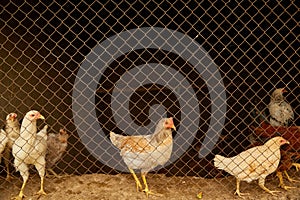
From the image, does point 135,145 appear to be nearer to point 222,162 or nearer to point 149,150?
point 149,150

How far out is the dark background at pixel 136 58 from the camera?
3613mm

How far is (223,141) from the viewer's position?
189 inches

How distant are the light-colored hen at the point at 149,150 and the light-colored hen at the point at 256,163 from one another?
18.6 inches

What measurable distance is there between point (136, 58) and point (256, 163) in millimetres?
2737

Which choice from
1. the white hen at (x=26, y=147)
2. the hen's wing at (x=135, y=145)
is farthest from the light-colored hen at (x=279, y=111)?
the white hen at (x=26, y=147)

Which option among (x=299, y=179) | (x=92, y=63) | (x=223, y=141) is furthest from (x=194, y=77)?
(x=299, y=179)

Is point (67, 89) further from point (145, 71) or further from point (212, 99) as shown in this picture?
point (212, 99)

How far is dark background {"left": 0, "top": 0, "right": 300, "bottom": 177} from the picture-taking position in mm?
3613

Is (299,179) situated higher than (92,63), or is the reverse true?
(299,179)

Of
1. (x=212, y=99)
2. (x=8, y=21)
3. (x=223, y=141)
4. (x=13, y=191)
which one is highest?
(x=212, y=99)

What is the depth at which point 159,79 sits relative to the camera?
16.8ft

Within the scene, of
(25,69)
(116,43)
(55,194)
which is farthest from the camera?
(116,43)

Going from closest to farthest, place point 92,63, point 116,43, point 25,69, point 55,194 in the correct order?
point 55,194 → point 25,69 → point 92,63 → point 116,43

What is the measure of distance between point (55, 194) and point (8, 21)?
163 cm
